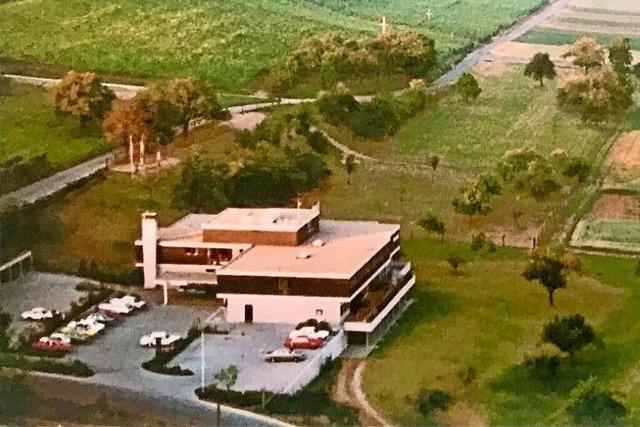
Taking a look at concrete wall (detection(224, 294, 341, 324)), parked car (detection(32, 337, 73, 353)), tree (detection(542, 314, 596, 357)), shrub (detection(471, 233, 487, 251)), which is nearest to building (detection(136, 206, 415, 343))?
concrete wall (detection(224, 294, 341, 324))

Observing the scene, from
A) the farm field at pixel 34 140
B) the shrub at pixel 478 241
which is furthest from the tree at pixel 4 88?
the shrub at pixel 478 241

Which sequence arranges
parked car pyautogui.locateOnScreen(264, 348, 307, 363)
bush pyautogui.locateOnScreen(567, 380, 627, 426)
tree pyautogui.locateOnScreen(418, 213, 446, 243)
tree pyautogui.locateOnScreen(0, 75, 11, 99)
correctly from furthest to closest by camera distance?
tree pyautogui.locateOnScreen(0, 75, 11, 99) < tree pyautogui.locateOnScreen(418, 213, 446, 243) < parked car pyautogui.locateOnScreen(264, 348, 307, 363) < bush pyautogui.locateOnScreen(567, 380, 627, 426)

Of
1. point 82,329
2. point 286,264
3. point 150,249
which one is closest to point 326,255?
point 286,264

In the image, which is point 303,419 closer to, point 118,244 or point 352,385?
point 352,385

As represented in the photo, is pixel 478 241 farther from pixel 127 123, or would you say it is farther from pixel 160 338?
pixel 127 123

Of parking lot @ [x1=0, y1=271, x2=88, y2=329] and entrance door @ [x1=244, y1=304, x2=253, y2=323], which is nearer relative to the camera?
entrance door @ [x1=244, y1=304, x2=253, y2=323]

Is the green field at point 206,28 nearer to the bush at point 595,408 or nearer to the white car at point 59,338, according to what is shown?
the white car at point 59,338

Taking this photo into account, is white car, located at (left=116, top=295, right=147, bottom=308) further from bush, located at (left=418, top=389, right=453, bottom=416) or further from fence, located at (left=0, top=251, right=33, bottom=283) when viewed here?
bush, located at (left=418, top=389, right=453, bottom=416)

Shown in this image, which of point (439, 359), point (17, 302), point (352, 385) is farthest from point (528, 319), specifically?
point (17, 302)
